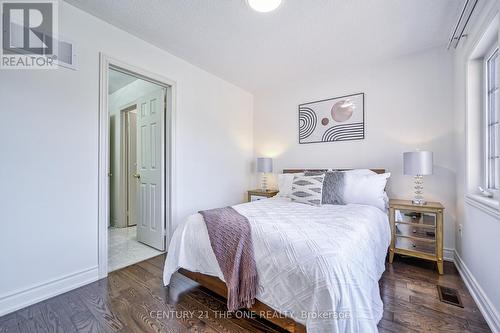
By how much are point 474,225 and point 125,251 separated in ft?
12.2

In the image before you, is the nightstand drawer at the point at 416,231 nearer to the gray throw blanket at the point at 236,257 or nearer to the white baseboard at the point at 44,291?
the gray throw blanket at the point at 236,257

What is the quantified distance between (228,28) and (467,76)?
7.72ft

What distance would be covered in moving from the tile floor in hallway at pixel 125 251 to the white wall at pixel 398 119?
2.55m

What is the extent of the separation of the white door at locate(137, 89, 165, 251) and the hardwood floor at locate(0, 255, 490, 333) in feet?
2.83

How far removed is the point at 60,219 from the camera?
1.86 metres

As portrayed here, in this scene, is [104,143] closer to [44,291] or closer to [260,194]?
[44,291]

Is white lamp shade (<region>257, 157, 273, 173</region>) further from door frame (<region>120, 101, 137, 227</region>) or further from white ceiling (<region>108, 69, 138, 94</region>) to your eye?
door frame (<region>120, 101, 137, 227</region>)

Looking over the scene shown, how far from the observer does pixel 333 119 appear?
322 centimetres

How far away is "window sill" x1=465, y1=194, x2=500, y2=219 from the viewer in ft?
4.72

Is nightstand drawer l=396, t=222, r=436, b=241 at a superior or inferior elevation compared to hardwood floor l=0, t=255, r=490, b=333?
superior

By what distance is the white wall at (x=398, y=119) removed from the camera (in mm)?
2500

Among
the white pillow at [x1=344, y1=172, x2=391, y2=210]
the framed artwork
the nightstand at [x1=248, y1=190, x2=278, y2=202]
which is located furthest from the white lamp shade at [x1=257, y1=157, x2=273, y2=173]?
the white pillow at [x1=344, y1=172, x2=391, y2=210]

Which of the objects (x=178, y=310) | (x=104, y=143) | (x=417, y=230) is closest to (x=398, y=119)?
(x=417, y=230)

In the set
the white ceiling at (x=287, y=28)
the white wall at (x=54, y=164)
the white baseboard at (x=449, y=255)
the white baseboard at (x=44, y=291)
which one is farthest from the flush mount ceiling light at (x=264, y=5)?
the white baseboard at (x=449, y=255)
